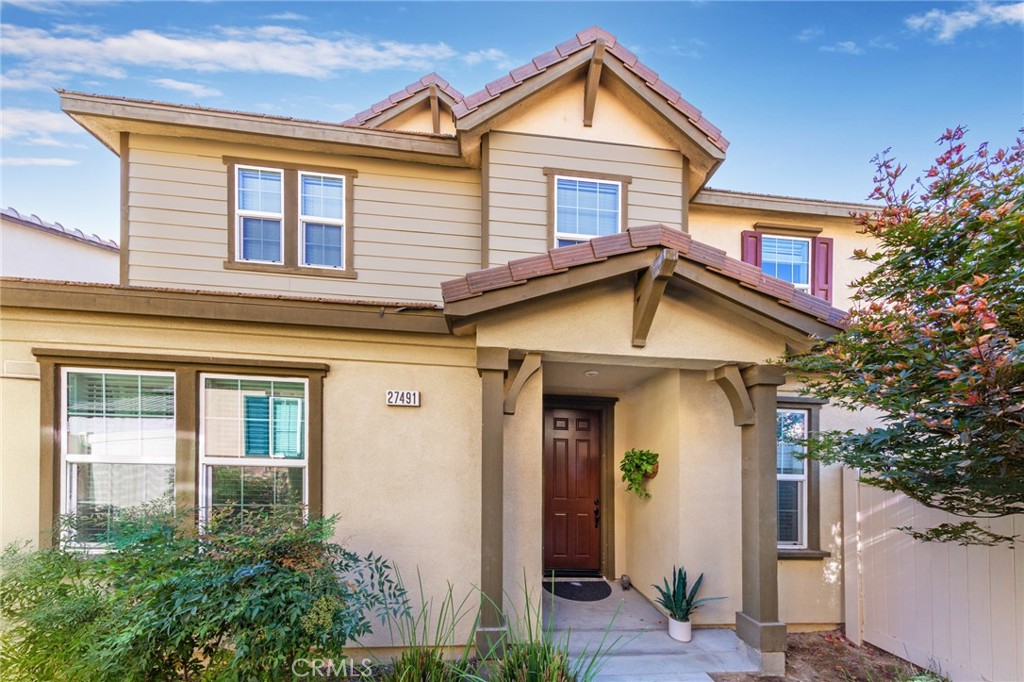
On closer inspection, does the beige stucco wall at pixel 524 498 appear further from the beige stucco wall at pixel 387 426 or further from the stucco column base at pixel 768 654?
the stucco column base at pixel 768 654

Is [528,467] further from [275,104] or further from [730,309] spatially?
[275,104]

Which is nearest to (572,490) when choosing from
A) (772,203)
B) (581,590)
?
(581,590)

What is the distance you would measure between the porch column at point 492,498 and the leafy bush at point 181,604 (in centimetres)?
102

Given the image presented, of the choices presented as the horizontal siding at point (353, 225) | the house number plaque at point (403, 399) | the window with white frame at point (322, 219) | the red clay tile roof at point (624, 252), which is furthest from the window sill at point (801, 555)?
the window with white frame at point (322, 219)

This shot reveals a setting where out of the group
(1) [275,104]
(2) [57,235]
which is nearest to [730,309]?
(1) [275,104]

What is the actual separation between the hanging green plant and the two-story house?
17cm

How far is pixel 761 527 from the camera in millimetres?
4695

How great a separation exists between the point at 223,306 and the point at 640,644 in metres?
5.41

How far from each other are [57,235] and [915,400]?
14945mm

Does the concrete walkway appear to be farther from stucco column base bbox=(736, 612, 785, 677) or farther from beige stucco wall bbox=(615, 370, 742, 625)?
beige stucco wall bbox=(615, 370, 742, 625)

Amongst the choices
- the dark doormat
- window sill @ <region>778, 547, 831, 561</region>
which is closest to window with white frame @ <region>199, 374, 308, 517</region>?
the dark doormat

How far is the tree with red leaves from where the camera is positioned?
285 centimetres

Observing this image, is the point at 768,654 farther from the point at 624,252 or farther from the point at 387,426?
the point at 387,426

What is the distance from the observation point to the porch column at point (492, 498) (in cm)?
423
